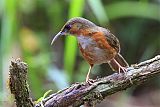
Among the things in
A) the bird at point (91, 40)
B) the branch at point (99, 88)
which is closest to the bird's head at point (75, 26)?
the bird at point (91, 40)

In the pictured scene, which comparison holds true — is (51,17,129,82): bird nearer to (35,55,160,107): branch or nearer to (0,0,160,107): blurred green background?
(35,55,160,107): branch

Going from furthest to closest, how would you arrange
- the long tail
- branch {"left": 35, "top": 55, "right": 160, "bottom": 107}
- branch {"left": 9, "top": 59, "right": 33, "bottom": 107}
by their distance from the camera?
the long tail < branch {"left": 35, "top": 55, "right": 160, "bottom": 107} < branch {"left": 9, "top": 59, "right": 33, "bottom": 107}

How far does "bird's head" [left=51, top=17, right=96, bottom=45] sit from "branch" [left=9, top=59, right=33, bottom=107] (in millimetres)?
359

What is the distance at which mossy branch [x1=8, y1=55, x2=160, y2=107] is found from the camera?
228 cm

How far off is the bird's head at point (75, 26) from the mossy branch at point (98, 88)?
0.27 m

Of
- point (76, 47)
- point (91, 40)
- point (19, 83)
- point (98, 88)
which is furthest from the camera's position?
point (76, 47)

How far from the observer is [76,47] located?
14.0 feet

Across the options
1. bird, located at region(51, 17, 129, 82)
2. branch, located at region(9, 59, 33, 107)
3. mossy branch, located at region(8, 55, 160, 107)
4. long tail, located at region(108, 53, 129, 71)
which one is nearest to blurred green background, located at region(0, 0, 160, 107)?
long tail, located at region(108, 53, 129, 71)

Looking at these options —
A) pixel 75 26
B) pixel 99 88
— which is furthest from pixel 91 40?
pixel 99 88

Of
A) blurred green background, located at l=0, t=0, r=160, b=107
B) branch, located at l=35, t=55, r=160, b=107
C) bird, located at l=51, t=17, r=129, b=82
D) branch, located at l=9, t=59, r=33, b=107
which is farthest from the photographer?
blurred green background, located at l=0, t=0, r=160, b=107

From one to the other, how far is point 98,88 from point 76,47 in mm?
1971

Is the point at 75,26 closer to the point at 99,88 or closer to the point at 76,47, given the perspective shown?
the point at 99,88

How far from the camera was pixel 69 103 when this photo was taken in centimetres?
227

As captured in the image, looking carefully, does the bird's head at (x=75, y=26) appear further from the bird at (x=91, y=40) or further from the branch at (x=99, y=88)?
the branch at (x=99, y=88)
